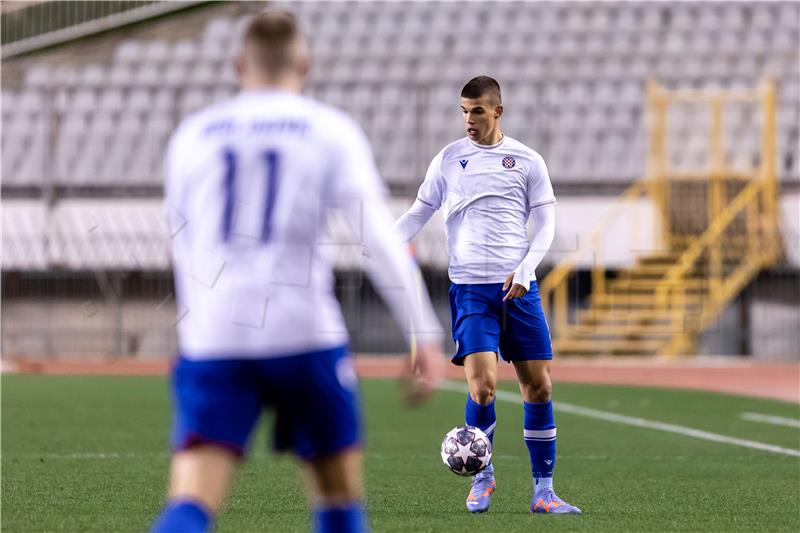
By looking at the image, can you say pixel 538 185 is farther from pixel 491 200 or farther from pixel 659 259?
pixel 659 259

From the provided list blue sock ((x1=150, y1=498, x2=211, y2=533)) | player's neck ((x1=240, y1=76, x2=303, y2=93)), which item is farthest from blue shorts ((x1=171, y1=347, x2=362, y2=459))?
player's neck ((x1=240, y1=76, x2=303, y2=93))

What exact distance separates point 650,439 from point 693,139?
16904 mm

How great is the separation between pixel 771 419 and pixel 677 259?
1189cm

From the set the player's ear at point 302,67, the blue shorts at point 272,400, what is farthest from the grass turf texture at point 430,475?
the player's ear at point 302,67

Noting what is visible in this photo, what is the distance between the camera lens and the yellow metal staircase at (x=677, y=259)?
2469 cm

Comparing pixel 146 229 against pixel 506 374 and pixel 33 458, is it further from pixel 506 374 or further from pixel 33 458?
pixel 33 458

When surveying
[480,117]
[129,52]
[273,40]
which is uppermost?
[129,52]

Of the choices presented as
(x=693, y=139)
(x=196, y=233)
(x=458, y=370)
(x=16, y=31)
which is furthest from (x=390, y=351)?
(x=196, y=233)

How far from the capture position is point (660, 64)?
30.0 metres

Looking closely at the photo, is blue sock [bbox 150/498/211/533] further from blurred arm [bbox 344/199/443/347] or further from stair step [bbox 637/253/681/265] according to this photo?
stair step [bbox 637/253/681/265]

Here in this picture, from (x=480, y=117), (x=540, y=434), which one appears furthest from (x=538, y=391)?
(x=480, y=117)

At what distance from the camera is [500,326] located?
7.53 meters

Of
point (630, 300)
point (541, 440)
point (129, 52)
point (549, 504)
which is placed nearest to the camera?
point (549, 504)

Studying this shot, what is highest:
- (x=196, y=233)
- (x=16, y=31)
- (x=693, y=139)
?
(x=16, y=31)
